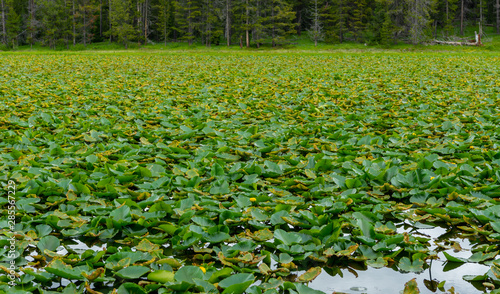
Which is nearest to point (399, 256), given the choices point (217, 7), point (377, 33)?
point (377, 33)

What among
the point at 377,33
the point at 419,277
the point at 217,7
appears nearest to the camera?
the point at 419,277

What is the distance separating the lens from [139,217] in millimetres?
2391

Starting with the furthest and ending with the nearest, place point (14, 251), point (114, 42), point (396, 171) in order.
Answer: point (114, 42) → point (396, 171) → point (14, 251)

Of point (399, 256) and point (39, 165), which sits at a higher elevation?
point (39, 165)

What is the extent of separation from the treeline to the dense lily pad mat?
3008 cm

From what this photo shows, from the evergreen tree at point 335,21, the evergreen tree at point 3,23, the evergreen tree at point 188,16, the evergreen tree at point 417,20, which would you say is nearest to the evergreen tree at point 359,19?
the evergreen tree at point 335,21

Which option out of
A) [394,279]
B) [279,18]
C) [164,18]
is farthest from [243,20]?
[394,279]

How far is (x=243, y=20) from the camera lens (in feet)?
123

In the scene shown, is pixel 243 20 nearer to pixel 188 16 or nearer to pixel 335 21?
pixel 188 16

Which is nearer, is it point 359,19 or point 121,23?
point 359,19

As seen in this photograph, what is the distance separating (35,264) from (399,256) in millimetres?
1758

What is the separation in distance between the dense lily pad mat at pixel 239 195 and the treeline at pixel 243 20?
30.1m

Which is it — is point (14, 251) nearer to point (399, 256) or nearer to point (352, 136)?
point (399, 256)

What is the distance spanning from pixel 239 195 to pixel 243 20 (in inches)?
1451
